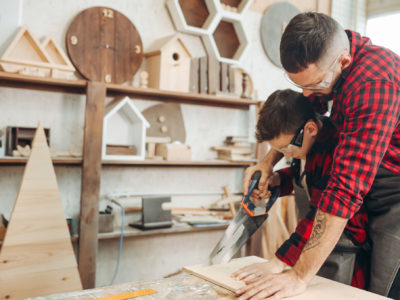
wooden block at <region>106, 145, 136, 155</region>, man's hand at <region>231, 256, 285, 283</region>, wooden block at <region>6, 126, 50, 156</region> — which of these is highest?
wooden block at <region>6, 126, 50, 156</region>

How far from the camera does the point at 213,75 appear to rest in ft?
10.5

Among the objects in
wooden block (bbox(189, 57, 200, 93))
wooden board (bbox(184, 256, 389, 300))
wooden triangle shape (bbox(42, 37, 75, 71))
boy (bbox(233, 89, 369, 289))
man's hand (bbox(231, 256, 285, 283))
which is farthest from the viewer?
wooden block (bbox(189, 57, 200, 93))

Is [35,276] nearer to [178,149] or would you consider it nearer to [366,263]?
[178,149]

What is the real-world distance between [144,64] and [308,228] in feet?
6.82

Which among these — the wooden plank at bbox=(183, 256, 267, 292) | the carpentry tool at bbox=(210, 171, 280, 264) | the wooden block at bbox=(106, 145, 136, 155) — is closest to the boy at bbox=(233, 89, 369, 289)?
the wooden plank at bbox=(183, 256, 267, 292)

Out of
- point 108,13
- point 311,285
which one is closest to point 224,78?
A: point 108,13

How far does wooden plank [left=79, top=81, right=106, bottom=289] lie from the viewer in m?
2.57

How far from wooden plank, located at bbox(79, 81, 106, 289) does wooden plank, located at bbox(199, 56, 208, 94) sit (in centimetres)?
85

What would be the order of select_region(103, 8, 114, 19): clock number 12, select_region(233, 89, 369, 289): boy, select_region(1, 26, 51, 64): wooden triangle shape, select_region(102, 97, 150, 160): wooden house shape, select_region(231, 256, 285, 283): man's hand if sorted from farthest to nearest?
select_region(103, 8, 114, 19): clock number 12
select_region(102, 97, 150, 160): wooden house shape
select_region(1, 26, 51, 64): wooden triangle shape
select_region(233, 89, 369, 289): boy
select_region(231, 256, 285, 283): man's hand

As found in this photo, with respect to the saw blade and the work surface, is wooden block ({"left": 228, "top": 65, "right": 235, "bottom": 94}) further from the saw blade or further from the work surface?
the work surface

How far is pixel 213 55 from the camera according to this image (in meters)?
3.43

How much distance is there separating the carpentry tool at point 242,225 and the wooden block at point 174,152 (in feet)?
4.21

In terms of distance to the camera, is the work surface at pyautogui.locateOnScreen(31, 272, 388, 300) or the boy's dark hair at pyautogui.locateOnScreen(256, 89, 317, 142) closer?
the work surface at pyautogui.locateOnScreen(31, 272, 388, 300)

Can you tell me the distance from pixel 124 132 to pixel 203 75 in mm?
764
